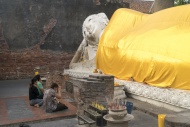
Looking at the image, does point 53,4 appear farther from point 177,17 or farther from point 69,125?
point 69,125

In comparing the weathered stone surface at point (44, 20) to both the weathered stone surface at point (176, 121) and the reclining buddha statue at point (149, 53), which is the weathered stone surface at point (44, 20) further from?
the weathered stone surface at point (176, 121)

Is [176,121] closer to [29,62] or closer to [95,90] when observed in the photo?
[95,90]

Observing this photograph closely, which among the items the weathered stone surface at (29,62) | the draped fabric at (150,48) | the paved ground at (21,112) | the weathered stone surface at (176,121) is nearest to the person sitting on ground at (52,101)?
the paved ground at (21,112)

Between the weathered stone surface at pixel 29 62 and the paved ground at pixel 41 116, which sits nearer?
the paved ground at pixel 41 116

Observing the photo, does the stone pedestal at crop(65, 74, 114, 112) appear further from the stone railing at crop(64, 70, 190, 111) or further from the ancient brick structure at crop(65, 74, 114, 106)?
the stone railing at crop(64, 70, 190, 111)

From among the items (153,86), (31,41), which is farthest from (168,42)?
(31,41)

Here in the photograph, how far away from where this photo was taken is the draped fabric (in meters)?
5.37

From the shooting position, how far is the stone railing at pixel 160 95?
5.00m

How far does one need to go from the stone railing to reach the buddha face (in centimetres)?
219

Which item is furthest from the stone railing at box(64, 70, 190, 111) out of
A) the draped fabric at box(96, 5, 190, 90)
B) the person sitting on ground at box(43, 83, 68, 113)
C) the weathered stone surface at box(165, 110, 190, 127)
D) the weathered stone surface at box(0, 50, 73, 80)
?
the weathered stone surface at box(0, 50, 73, 80)

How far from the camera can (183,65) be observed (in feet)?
17.0

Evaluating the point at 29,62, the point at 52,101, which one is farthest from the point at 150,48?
the point at 29,62

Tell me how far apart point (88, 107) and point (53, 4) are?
26.5ft

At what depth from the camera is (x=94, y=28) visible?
28.0 feet
